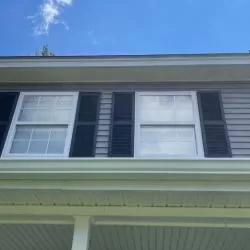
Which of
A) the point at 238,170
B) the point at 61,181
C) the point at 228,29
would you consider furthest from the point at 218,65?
the point at 228,29

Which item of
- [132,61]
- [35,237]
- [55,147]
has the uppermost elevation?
[132,61]

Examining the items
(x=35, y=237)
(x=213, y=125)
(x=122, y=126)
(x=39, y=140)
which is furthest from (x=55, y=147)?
(x=213, y=125)

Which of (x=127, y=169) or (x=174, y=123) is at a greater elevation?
(x=174, y=123)

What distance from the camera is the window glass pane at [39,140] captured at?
5.03 meters

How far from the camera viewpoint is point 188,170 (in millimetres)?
3852

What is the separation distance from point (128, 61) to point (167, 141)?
1534 millimetres

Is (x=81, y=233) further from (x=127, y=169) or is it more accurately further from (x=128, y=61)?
(x=128, y=61)

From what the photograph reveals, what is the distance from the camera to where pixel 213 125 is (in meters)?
5.13

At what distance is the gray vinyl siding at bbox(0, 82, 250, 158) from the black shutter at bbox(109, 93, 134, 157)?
81 millimetres

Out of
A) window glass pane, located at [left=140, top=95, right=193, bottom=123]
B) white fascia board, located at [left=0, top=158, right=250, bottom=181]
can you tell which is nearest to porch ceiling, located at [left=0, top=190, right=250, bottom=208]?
white fascia board, located at [left=0, top=158, right=250, bottom=181]

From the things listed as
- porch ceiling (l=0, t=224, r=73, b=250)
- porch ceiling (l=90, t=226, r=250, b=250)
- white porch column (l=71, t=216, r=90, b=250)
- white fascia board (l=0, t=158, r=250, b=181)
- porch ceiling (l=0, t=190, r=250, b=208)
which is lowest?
white porch column (l=71, t=216, r=90, b=250)

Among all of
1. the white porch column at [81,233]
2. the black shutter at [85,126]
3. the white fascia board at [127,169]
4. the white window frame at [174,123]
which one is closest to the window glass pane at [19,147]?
the black shutter at [85,126]

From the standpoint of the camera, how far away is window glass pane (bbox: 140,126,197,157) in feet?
16.0

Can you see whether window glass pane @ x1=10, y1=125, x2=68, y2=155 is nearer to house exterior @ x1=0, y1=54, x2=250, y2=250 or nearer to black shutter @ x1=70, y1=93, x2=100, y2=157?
house exterior @ x1=0, y1=54, x2=250, y2=250
